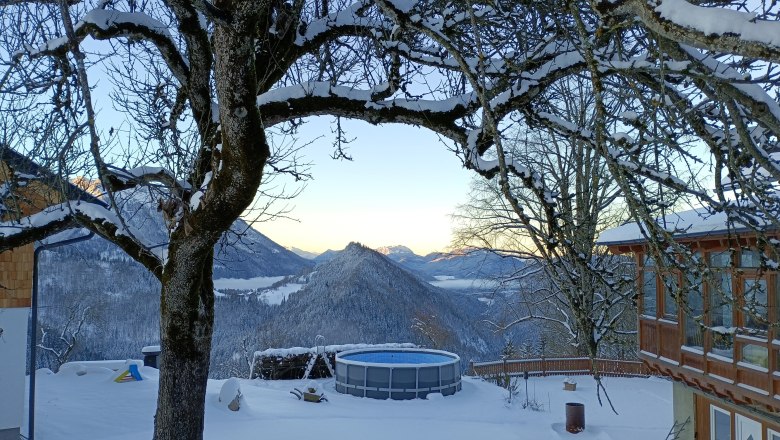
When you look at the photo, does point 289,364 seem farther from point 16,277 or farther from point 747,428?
point 747,428

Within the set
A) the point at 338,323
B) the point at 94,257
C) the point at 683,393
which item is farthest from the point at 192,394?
the point at 94,257

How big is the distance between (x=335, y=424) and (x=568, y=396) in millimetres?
8495

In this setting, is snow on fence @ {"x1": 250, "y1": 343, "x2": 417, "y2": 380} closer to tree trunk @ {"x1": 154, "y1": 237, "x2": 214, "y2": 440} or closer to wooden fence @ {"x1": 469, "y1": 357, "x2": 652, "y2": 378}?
wooden fence @ {"x1": 469, "y1": 357, "x2": 652, "y2": 378}

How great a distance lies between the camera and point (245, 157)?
12.5ft

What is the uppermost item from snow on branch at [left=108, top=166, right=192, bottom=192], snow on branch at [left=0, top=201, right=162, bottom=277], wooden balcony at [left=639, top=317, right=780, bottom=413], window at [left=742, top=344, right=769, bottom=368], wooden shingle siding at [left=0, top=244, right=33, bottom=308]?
snow on branch at [left=108, top=166, right=192, bottom=192]

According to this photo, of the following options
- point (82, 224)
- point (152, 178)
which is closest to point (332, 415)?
point (82, 224)

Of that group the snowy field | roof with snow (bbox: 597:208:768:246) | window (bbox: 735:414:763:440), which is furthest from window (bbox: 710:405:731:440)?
roof with snow (bbox: 597:208:768:246)

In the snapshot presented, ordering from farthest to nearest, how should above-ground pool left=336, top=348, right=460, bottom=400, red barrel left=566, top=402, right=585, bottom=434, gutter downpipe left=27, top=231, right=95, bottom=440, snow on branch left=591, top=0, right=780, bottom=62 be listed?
above-ground pool left=336, top=348, right=460, bottom=400, red barrel left=566, top=402, right=585, bottom=434, gutter downpipe left=27, top=231, right=95, bottom=440, snow on branch left=591, top=0, right=780, bottom=62

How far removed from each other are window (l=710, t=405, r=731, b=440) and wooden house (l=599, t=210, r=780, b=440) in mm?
19

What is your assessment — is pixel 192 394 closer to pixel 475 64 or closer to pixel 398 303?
pixel 475 64

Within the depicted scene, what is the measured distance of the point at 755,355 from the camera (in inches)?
395

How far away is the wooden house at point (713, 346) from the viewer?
944cm

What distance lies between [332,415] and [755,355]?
871 cm

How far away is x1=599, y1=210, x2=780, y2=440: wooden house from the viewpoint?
9.44 metres
